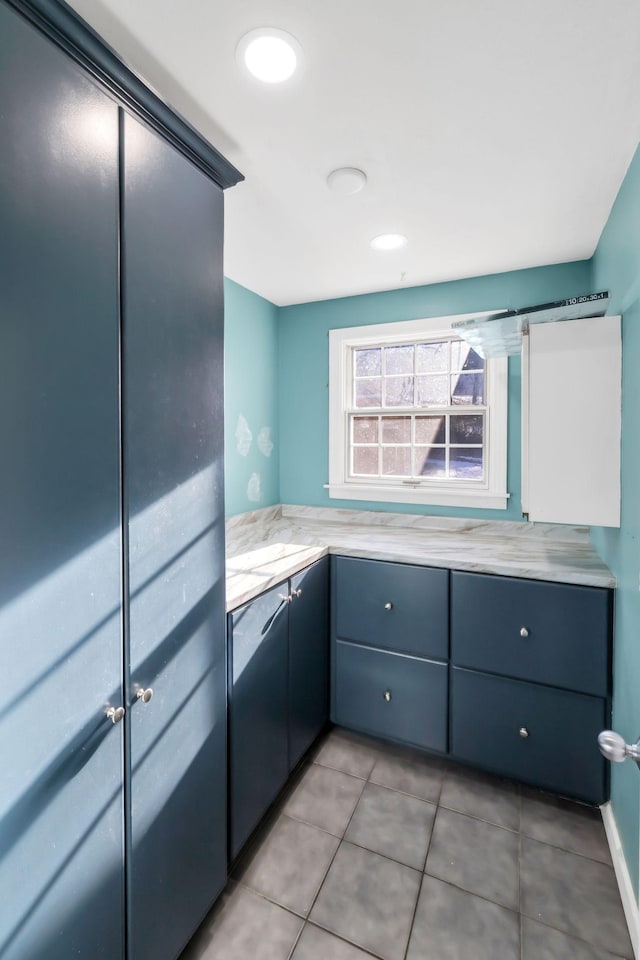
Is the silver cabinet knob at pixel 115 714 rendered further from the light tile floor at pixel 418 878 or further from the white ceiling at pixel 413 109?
the white ceiling at pixel 413 109

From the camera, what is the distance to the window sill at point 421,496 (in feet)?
8.15

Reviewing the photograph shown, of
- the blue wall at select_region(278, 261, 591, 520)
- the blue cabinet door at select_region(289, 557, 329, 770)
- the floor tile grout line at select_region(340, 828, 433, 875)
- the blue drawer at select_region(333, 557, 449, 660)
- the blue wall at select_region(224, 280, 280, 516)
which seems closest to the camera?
the floor tile grout line at select_region(340, 828, 433, 875)

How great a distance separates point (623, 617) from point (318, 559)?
120 centimetres

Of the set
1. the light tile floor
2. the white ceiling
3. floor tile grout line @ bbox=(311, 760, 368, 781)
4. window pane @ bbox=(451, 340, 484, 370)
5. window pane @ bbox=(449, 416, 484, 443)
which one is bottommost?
the light tile floor

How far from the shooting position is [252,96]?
121cm

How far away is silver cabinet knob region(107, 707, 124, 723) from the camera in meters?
1.01

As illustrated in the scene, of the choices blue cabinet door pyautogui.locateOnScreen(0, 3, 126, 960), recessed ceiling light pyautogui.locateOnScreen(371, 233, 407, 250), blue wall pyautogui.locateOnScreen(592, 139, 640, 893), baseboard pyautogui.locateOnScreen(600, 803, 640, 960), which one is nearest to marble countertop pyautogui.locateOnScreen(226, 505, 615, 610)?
blue wall pyautogui.locateOnScreen(592, 139, 640, 893)

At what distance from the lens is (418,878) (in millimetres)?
1544

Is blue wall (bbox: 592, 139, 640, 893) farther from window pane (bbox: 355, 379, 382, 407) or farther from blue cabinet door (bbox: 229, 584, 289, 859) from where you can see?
window pane (bbox: 355, 379, 382, 407)

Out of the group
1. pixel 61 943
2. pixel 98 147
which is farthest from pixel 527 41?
pixel 61 943

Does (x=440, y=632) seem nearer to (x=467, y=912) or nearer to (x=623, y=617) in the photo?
(x=623, y=617)

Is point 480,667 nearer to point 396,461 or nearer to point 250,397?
point 396,461

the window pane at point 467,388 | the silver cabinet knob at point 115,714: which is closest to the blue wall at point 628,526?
the window pane at point 467,388

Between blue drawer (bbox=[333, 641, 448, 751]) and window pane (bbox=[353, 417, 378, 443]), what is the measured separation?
4.19 ft
